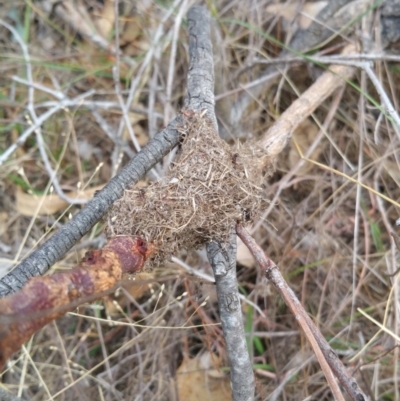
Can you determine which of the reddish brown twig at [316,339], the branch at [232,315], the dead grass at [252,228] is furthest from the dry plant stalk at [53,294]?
the dead grass at [252,228]

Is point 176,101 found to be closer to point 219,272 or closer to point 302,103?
point 302,103

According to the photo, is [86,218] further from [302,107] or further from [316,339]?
[302,107]

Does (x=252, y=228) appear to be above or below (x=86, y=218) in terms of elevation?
below

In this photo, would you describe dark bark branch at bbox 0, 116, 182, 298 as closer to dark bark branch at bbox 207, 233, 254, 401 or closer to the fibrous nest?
the fibrous nest

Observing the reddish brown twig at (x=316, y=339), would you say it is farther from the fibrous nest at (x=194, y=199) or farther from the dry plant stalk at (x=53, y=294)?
the dry plant stalk at (x=53, y=294)

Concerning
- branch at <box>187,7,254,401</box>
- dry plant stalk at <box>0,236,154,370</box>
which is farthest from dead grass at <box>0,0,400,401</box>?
dry plant stalk at <box>0,236,154,370</box>

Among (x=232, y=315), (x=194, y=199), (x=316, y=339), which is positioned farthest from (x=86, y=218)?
(x=316, y=339)
